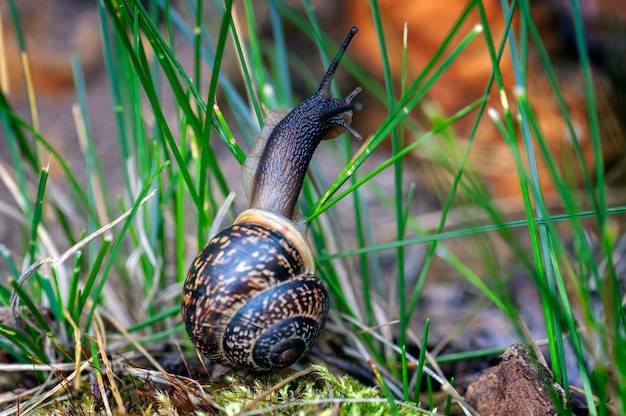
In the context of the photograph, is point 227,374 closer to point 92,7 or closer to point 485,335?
point 485,335

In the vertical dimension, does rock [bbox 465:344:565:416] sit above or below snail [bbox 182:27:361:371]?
below

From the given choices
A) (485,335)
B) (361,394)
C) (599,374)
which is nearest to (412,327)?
(485,335)

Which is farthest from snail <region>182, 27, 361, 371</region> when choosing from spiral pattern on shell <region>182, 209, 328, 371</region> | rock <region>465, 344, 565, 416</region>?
rock <region>465, 344, 565, 416</region>

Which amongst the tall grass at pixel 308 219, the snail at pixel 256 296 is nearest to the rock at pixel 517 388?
the tall grass at pixel 308 219

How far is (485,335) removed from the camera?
1446 mm

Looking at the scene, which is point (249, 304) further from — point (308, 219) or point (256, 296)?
point (308, 219)

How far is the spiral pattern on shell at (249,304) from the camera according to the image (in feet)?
3.11

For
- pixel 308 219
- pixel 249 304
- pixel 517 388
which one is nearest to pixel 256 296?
pixel 249 304

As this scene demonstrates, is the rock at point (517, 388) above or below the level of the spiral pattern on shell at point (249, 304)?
below

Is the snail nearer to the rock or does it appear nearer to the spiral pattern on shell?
the spiral pattern on shell

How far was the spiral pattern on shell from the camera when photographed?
0.95 m

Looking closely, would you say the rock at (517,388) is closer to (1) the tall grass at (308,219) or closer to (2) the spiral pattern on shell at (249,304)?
(1) the tall grass at (308,219)

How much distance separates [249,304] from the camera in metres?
0.95

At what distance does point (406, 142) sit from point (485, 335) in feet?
4.20
